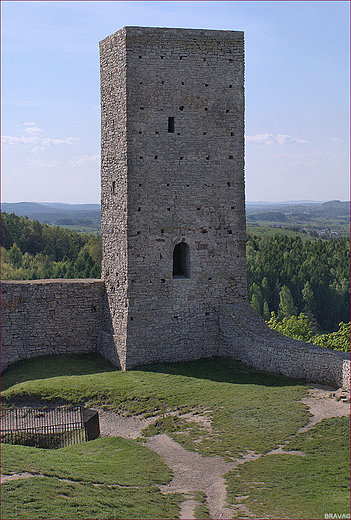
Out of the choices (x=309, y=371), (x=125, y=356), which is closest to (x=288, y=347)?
(x=309, y=371)

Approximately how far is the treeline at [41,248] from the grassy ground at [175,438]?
37.4 meters

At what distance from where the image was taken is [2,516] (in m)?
8.37

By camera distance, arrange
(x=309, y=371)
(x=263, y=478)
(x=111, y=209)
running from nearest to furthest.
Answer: (x=263, y=478)
(x=309, y=371)
(x=111, y=209)

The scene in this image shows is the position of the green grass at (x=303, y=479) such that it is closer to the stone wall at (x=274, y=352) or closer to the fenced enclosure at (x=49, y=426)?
the stone wall at (x=274, y=352)

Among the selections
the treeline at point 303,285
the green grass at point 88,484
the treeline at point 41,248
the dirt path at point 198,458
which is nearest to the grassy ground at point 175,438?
the green grass at point 88,484

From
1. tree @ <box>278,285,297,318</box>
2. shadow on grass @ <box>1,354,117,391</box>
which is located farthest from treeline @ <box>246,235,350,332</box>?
shadow on grass @ <box>1,354,117,391</box>

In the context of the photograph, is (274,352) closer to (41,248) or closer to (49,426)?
(49,426)

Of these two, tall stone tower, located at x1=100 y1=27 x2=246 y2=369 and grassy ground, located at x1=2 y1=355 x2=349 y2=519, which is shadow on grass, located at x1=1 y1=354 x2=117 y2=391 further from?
tall stone tower, located at x1=100 y1=27 x2=246 y2=369

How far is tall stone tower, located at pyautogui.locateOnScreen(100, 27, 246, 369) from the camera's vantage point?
18625mm

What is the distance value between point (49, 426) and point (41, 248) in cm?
5297

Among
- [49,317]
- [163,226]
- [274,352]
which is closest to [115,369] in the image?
[49,317]

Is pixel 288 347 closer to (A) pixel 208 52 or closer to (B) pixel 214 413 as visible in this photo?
(B) pixel 214 413

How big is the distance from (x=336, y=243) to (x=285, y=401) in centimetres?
6642

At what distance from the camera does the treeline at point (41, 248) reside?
57156 mm
